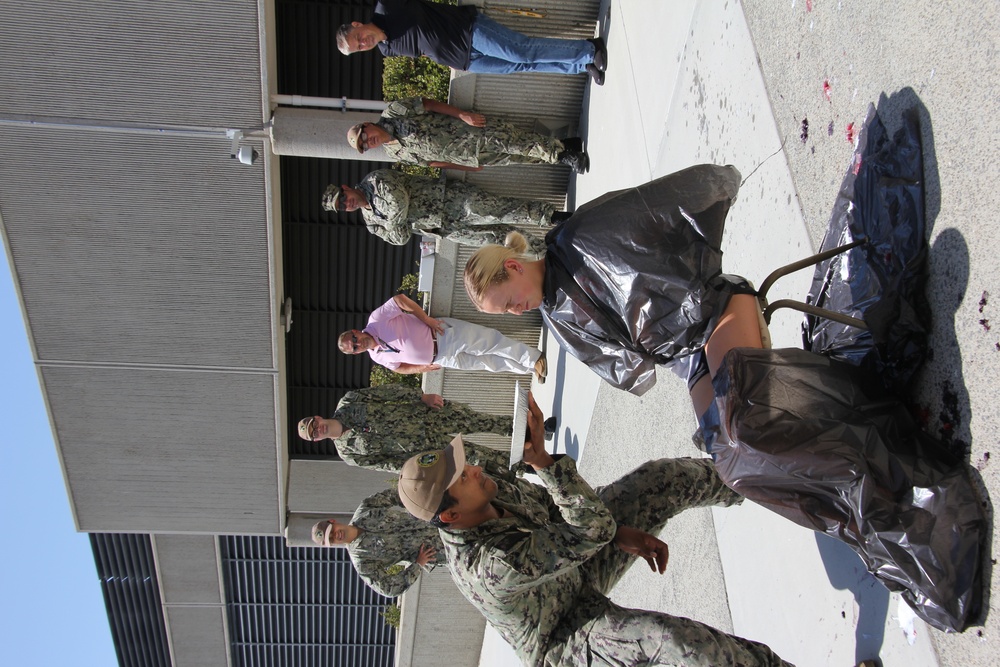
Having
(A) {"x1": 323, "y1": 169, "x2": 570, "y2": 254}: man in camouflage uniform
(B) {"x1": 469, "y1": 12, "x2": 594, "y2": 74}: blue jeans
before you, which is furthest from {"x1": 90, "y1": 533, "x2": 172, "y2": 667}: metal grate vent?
(B) {"x1": 469, "y1": 12, "x2": 594, "y2": 74}: blue jeans

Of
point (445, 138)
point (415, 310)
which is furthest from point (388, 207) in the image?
point (415, 310)

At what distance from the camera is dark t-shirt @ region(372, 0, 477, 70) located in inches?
223

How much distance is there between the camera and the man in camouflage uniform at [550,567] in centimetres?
320

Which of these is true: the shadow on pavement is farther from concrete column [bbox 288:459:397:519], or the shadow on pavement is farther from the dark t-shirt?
concrete column [bbox 288:459:397:519]

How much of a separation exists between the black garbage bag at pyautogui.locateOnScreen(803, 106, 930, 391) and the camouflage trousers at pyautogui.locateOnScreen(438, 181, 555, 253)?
11.8ft

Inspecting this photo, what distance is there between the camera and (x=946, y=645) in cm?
254

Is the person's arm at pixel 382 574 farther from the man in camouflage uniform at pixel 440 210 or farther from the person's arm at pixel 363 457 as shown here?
the man in camouflage uniform at pixel 440 210

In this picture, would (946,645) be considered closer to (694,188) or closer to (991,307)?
(991,307)

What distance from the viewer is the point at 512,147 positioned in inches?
246

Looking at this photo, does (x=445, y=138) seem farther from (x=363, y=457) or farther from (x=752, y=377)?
(x=752, y=377)

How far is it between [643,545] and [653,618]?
35 cm

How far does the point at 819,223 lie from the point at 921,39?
91 centimetres

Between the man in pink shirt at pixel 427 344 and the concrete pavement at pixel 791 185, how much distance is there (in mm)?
788

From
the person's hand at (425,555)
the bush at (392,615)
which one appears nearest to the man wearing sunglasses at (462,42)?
the person's hand at (425,555)
